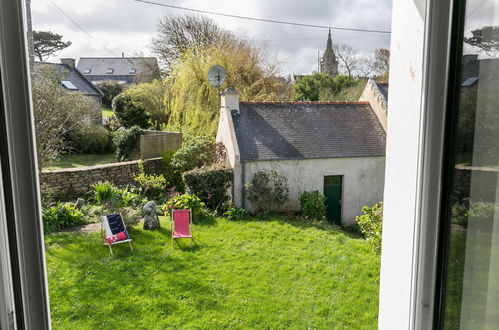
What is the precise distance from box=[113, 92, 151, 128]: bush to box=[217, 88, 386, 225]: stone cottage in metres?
5.91

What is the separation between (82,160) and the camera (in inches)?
521

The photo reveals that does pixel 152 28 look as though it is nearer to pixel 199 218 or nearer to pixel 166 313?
pixel 199 218

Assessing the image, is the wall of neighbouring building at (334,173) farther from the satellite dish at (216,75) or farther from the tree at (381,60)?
the tree at (381,60)

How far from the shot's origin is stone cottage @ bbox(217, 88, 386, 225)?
973 cm

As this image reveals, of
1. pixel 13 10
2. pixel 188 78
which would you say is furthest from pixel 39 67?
pixel 13 10

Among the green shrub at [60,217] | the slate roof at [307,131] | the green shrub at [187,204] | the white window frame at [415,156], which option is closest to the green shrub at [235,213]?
the green shrub at [187,204]

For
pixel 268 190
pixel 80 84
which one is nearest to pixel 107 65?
pixel 80 84

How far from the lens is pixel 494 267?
1073mm

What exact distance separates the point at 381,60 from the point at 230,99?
9818 mm

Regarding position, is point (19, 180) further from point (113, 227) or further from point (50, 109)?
point (50, 109)

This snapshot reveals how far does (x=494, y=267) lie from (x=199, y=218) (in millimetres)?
7969

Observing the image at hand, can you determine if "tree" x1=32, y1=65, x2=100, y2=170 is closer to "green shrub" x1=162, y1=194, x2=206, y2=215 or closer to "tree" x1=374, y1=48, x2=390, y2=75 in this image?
"green shrub" x1=162, y1=194, x2=206, y2=215

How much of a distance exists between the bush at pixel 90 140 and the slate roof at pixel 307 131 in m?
6.33

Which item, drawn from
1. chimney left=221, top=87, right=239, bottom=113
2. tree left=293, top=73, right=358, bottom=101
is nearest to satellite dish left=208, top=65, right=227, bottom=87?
chimney left=221, top=87, right=239, bottom=113
